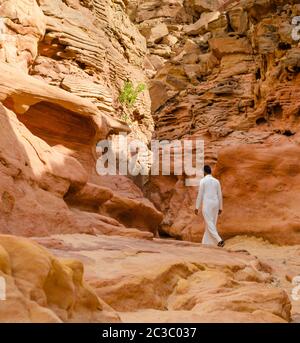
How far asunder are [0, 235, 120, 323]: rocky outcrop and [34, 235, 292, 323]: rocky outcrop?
27.7 inches

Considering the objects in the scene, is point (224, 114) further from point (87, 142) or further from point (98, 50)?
point (87, 142)

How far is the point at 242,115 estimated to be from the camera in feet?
54.1

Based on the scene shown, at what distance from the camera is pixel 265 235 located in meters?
11.2

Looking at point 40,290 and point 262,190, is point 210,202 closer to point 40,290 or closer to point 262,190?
point 262,190

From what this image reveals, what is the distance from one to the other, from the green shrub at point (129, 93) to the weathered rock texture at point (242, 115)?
4.27 feet

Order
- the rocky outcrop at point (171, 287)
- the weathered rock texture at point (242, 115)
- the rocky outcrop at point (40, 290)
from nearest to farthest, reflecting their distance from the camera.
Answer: the rocky outcrop at point (40, 290)
the rocky outcrop at point (171, 287)
the weathered rock texture at point (242, 115)

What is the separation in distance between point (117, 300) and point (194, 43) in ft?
72.6

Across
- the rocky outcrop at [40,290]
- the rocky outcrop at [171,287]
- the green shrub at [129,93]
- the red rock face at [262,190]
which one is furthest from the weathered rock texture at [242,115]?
the rocky outcrop at [40,290]

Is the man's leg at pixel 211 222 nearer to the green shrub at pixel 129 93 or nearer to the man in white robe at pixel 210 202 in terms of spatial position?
the man in white robe at pixel 210 202

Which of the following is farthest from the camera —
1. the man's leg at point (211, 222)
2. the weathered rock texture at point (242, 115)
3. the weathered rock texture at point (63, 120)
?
the weathered rock texture at point (242, 115)

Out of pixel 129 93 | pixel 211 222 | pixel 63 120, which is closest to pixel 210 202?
pixel 211 222

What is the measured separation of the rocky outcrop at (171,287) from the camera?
3902mm

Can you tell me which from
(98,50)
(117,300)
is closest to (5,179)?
(117,300)

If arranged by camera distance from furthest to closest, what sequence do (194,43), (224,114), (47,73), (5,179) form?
(194,43), (224,114), (47,73), (5,179)
